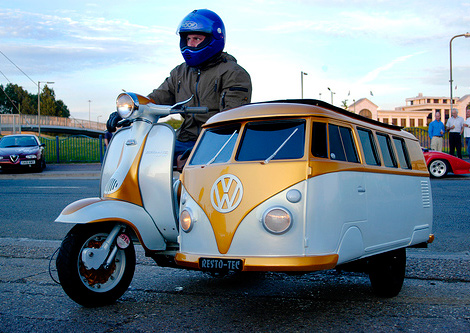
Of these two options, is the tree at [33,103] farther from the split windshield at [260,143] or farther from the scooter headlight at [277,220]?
the scooter headlight at [277,220]

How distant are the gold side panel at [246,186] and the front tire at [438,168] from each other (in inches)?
520

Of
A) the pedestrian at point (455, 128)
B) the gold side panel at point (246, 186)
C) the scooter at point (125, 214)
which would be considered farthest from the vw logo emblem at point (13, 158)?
the gold side panel at point (246, 186)

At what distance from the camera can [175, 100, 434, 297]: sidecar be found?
336 cm

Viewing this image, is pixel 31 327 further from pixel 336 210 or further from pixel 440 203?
pixel 440 203

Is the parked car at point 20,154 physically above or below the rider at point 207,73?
below

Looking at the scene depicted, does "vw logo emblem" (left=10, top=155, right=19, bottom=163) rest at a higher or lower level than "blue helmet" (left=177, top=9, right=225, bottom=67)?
lower

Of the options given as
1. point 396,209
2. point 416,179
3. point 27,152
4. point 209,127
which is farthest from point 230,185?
point 27,152

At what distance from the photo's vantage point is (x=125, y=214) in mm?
3932

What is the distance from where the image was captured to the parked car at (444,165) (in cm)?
1562

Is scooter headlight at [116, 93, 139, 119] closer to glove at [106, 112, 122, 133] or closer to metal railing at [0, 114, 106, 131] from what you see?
glove at [106, 112, 122, 133]

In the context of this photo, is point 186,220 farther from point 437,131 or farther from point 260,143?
point 437,131

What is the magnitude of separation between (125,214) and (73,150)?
26515 mm

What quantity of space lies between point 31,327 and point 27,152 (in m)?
19.1

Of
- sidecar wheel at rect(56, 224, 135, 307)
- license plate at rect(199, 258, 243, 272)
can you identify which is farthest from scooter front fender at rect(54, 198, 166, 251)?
license plate at rect(199, 258, 243, 272)
